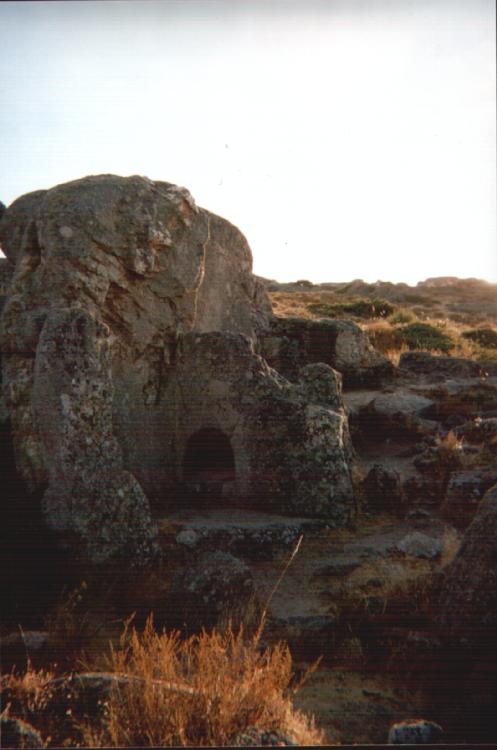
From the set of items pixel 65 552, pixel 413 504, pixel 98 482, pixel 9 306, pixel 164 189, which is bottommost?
pixel 413 504

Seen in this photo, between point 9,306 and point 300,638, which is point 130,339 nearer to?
point 9,306

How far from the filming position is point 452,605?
627 cm

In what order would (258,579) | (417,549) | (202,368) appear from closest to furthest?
(258,579), (417,549), (202,368)

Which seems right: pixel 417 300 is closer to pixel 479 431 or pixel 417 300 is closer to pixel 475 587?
pixel 479 431

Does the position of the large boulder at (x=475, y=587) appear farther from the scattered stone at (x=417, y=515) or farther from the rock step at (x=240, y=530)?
the scattered stone at (x=417, y=515)

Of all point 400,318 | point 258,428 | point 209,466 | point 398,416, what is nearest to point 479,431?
point 398,416

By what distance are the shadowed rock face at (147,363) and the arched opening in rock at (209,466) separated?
0.63ft

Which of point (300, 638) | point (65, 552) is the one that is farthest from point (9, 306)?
point (300, 638)

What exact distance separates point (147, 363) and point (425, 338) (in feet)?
55.2

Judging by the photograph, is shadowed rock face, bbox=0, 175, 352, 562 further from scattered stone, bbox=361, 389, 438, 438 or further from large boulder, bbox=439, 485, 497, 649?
scattered stone, bbox=361, 389, 438, 438

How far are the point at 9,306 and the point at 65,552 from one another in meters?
3.39

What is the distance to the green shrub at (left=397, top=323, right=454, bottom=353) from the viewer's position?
24.6 meters

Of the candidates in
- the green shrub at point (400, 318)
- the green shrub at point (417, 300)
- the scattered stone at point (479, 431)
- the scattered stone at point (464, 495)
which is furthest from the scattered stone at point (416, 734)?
the green shrub at point (417, 300)

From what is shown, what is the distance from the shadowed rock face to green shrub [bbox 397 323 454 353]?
13936 mm
